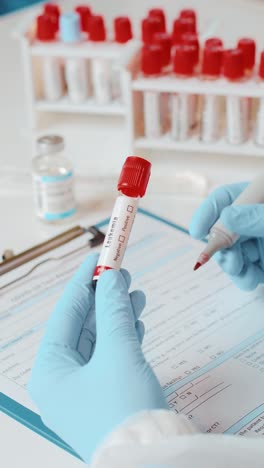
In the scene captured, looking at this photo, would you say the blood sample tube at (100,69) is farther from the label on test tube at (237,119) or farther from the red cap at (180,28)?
the label on test tube at (237,119)

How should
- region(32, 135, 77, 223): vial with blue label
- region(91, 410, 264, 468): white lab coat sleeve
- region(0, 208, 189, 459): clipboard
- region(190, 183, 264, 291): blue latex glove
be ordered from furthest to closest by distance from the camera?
region(32, 135, 77, 223): vial with blue label, region(190, 183, 264, 291): blue latex glove, region(0, 208, 189, 459): clipboard, region(91, 410, 264, 468): white lab coat sleeve

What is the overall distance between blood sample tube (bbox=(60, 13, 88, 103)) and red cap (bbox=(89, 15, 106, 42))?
0.07ft

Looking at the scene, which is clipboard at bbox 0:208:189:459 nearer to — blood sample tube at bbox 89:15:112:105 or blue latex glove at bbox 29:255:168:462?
blue latex glove at bbox 29:255:168:462

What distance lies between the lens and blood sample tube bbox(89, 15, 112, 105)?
4.02 ft

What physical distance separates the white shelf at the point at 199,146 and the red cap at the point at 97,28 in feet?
0.75

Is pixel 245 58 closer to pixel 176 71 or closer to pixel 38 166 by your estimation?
pixel 176 71

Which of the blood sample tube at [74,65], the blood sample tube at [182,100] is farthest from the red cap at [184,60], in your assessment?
the blood sample tube at [74,65]

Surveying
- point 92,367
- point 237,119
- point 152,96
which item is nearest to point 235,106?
point 237,119

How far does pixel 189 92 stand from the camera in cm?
108

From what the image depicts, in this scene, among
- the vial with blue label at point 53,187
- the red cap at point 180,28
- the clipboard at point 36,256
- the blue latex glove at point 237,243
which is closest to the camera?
the clipboard at point 36,256

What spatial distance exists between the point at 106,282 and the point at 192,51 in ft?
1.77

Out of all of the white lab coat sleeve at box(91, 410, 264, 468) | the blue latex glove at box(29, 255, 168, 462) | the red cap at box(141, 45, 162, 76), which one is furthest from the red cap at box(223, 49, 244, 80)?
the white lab coat sleeve at box(91, 410, 264, 468)

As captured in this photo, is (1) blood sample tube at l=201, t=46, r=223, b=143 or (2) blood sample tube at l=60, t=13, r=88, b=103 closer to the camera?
(1) blood sample tube at l=201, t=46, r=223, b=143

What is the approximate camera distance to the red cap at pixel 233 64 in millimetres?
1054
